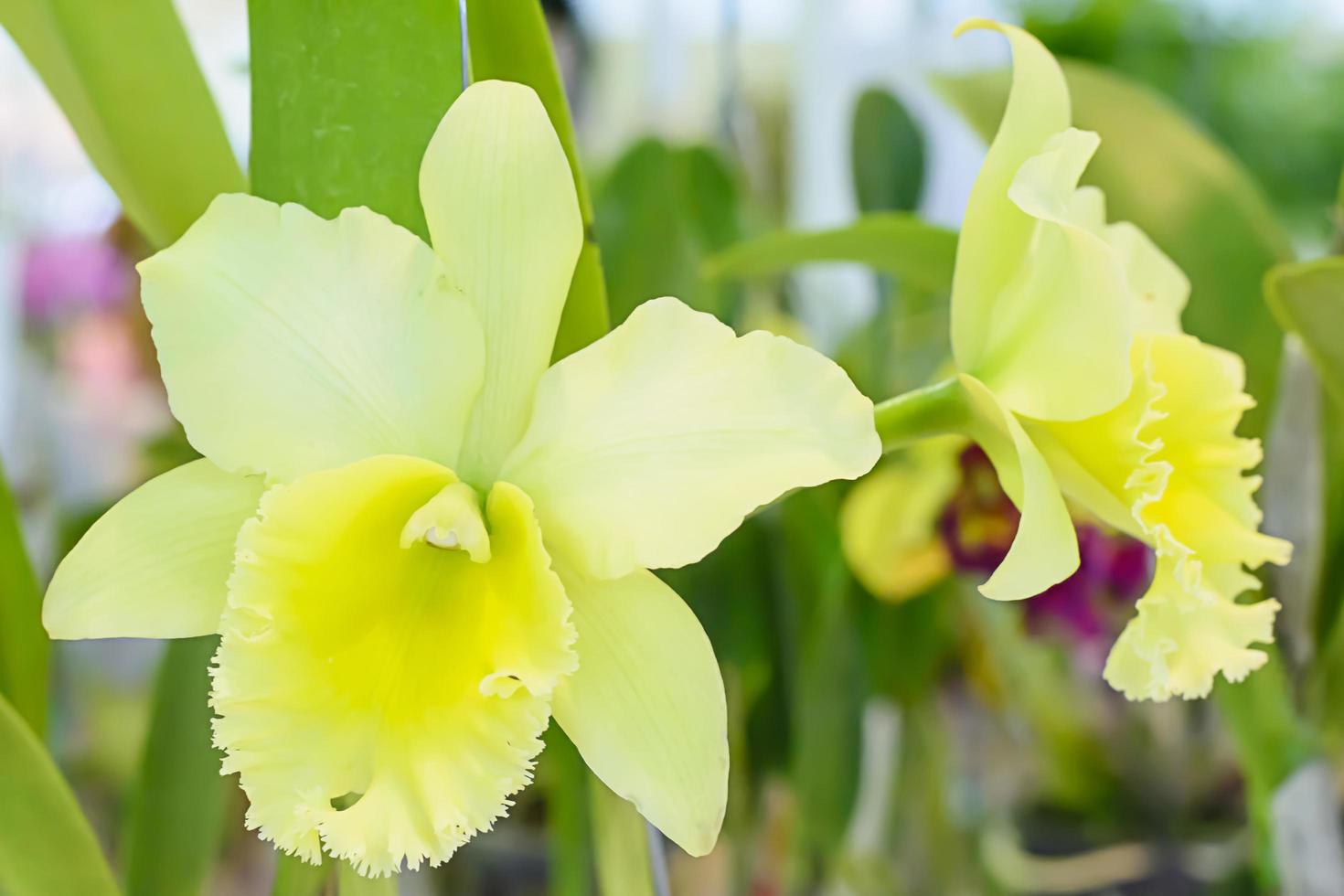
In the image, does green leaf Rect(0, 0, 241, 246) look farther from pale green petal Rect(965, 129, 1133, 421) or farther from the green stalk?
the green stalk

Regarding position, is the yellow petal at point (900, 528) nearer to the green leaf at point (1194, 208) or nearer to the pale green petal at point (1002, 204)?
the green leaf at point (1194, 208)

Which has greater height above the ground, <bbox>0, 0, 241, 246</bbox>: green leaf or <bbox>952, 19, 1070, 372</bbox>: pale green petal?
<bbox>0, 0, 241, 246</bbox>: green leaf

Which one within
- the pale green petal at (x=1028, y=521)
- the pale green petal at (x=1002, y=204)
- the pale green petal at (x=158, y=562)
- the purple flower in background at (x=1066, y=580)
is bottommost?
the purple flower in background at (x=1066, y=580)

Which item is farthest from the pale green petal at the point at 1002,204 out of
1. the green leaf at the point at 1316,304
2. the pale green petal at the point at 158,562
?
the pale green petal at the point at 158,562

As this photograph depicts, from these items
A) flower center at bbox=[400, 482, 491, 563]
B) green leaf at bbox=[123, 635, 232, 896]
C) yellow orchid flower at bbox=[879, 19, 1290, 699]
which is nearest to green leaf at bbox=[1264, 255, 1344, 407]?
yellow orchid flower at bbox=[879, 19, 1290, 699]

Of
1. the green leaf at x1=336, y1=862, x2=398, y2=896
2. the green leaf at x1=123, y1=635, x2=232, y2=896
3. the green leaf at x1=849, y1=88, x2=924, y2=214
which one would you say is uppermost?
the green leaf at x1=849, y1=88, x2=924, y2=214

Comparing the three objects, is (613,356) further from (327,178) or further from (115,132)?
(115,132)
